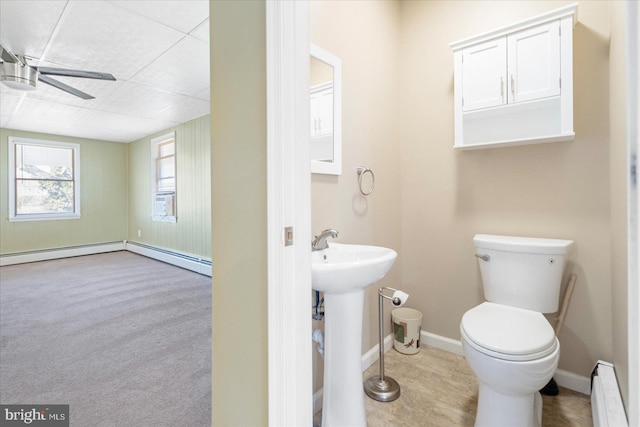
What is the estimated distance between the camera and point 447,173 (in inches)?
85.0

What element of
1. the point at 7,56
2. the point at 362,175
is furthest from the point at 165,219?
the point at 362,175

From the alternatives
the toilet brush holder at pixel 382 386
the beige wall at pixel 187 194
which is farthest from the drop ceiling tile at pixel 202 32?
the toilet brush holder at pixel 382 386

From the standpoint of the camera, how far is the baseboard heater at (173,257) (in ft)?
14.9

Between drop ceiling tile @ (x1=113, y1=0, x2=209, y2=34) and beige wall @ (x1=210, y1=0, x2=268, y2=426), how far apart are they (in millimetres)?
1110

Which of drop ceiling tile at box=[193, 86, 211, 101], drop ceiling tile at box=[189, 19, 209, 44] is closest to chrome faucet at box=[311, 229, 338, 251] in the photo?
drop ceiling tile at box=[189, 19, 209, 44]

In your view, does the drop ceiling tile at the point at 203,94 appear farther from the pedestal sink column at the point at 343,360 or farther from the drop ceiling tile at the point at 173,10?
the pedestal sink column at the point at 343,360

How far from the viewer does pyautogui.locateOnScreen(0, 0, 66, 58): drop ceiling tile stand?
1.98m

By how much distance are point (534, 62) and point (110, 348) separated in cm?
334

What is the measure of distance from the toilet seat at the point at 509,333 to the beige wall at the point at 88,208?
6.93 m

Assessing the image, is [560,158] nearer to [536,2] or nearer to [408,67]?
[536,2]

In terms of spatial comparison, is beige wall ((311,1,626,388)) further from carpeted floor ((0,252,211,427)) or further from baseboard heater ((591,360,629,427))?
carpeted floor ((0,252,211,427))

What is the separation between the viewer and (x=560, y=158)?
177cm

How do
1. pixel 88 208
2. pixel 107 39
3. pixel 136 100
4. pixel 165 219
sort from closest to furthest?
pixel 107 39, pixel 136 100, pixel 165 219, pixel 88 208

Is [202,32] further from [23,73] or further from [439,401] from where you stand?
[439,401]
